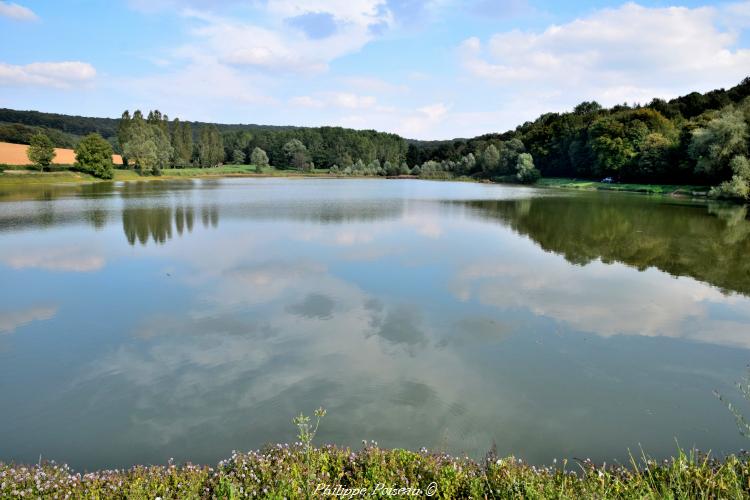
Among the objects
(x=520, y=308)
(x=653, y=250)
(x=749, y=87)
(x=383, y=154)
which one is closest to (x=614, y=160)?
(x=749, y=87)

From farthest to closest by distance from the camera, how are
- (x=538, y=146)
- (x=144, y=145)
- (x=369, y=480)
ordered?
(x=538, y=146)
(x=144, y=145)
(x=369, y=480)

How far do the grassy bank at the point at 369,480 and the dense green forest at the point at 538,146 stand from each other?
4531cm

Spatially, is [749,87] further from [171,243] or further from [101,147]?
[101,147]

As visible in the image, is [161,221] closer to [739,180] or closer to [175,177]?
[739,180]

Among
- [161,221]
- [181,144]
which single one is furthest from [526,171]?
[161,221]

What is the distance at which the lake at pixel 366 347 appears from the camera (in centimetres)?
587

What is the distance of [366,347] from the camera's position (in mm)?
8477

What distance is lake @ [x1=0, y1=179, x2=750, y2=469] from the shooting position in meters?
5.87

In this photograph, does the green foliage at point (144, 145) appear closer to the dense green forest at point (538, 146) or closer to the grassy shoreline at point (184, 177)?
the dense green forest at point (538, 146)

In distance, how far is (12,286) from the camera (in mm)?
12148

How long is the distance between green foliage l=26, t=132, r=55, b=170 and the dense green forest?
1455 cm

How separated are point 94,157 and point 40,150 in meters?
5.75

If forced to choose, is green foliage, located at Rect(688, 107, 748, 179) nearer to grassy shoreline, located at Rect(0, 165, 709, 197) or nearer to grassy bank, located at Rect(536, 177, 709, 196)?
grassy bank, located at Rect(536, 177, 709, 196)

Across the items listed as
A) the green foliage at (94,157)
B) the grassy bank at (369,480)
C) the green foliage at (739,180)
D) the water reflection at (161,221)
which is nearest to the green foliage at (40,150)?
the green foliage at (94,157)
